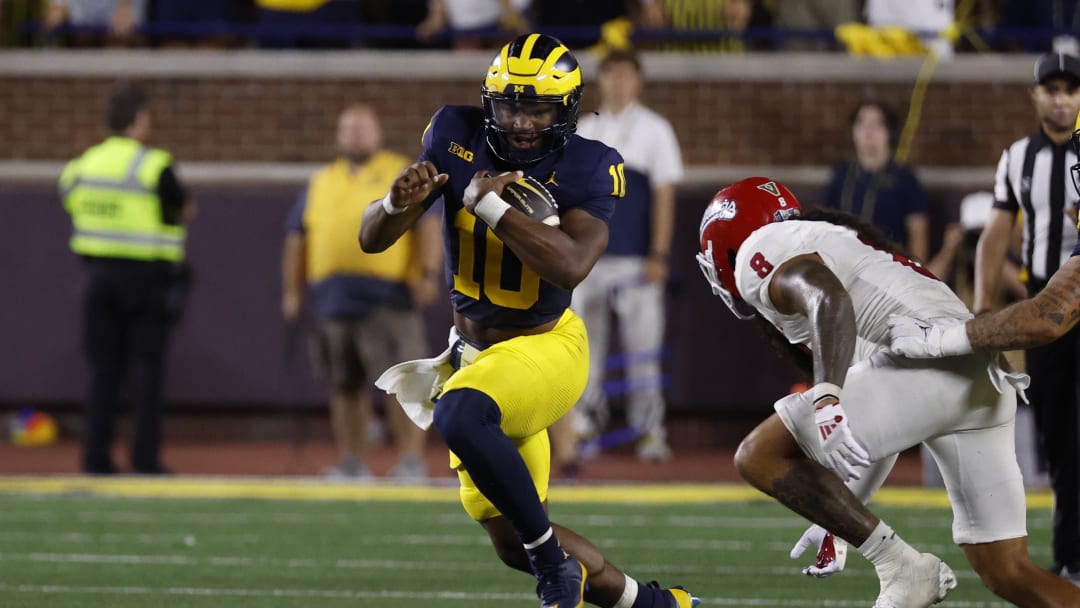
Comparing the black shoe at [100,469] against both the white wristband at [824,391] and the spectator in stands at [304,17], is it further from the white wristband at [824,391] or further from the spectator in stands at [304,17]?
the white wristband at [824,391]

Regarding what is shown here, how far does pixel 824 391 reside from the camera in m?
4.25

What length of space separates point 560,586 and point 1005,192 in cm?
283

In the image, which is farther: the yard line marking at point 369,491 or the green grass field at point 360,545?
the yard line marking at point 369,491

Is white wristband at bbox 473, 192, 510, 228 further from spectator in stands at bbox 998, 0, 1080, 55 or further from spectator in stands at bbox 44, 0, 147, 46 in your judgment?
spectator in stands at bbox 44, 0, 147, 46

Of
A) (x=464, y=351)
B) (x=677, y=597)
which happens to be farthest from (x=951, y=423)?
(x=464, y=351)

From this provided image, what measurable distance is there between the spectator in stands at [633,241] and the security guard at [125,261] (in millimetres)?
2393

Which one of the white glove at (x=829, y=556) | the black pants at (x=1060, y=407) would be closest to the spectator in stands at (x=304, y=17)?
the black pants at (x=1060, y=407)

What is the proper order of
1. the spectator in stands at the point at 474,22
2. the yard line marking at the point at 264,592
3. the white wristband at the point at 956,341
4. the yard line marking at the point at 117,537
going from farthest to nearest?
the spectator in stands at the point at 474,22
the yard line marking at the point at 117,537
the yard line marking at the point at 264,592
the white wristband at the point at 956,341

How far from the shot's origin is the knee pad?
4543mm

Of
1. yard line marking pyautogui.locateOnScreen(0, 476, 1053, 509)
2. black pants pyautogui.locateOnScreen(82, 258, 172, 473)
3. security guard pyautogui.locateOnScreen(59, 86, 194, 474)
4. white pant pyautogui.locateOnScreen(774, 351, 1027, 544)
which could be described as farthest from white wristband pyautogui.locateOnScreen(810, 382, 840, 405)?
black pants pyautogui.locateOnScreen(82, 258, 172, 473)

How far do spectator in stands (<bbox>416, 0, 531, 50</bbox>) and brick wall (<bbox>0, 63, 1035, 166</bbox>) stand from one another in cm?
32

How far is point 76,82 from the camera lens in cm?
1173

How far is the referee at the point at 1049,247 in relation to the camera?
622 cm

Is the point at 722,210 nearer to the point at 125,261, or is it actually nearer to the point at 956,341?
the point at 956,341
